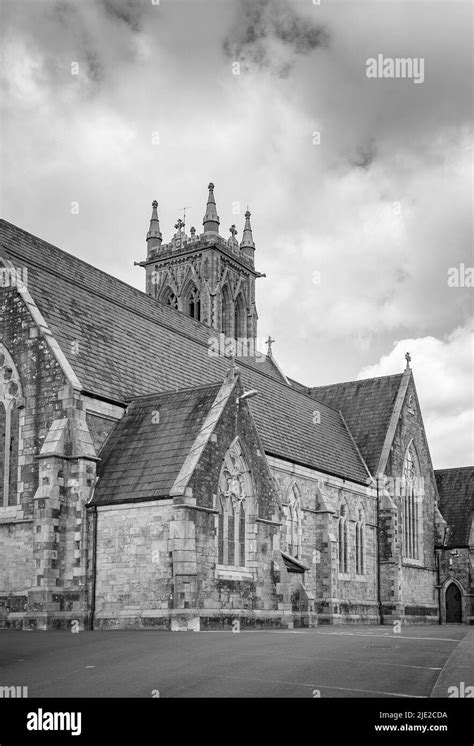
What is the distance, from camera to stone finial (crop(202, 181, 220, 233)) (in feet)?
210

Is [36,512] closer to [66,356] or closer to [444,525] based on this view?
[66,356]

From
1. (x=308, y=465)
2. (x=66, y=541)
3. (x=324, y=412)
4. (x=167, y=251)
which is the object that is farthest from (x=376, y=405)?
(x=66, y=541)

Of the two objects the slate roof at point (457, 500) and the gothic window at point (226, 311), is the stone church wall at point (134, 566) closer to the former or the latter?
the slate roof at point (457, 500)

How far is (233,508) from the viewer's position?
27859 mm

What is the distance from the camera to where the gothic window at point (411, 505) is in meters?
47.7

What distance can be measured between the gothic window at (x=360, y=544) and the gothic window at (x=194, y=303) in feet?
77.7

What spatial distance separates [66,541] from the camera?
26.3m

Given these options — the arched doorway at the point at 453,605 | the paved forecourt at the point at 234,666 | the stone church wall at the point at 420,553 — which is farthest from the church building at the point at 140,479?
the arched doorway at the point at 453,605

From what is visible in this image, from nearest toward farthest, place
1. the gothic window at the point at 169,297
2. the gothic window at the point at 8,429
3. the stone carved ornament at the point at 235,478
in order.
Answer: the stone carved ornament at the point at 235,478, the gothic window at the point at 8,429, the gothic window at the point at 169,297

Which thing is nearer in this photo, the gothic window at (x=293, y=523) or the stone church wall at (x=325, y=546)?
the gothic window at (x=293, y=523)

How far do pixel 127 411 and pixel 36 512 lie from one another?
16.0 ft

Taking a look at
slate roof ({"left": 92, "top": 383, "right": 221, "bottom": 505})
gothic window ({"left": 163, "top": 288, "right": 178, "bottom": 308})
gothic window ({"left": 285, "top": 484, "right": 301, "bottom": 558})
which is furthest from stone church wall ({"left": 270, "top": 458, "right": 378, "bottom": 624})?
gothic window ({"left": 163, "top": 288, "right": 178, "bottom": 308})

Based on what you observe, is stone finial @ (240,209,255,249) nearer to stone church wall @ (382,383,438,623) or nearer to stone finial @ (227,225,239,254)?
stone finial @ (227,225,239,254)

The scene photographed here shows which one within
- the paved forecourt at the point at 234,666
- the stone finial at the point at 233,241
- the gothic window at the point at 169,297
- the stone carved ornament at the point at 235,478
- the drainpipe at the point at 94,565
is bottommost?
the paved forecourt at the point at 234,666
